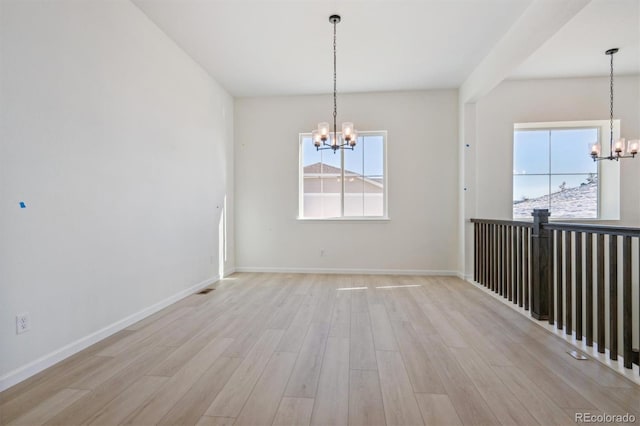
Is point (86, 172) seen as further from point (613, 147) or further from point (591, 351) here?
point (613, 147)

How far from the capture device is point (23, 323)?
189 centimetres

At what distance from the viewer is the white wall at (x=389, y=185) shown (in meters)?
4.97

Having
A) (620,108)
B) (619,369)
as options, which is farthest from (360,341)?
(620,108)

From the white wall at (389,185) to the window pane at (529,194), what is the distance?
0.97 metres

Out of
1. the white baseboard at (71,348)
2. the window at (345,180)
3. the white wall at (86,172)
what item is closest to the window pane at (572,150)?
the window at (345,180)

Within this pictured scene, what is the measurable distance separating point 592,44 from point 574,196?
2.28 m

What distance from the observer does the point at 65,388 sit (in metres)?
1.79

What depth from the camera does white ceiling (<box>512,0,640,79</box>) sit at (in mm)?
3047

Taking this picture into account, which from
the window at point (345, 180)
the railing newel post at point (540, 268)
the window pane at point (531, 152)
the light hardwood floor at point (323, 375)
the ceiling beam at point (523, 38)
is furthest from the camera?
the window at point (345, 180)

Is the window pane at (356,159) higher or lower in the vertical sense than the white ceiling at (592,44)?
lower

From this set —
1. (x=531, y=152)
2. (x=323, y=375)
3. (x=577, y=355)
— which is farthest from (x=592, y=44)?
(x=323, y=375)

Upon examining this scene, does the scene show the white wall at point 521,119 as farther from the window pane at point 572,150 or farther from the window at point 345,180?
the window at point 345,180

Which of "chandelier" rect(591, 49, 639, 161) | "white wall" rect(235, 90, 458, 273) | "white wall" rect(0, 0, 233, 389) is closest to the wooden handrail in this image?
"white wall" rect(235, 90, 458, 273)

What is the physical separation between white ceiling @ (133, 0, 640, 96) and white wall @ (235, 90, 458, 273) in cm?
45
